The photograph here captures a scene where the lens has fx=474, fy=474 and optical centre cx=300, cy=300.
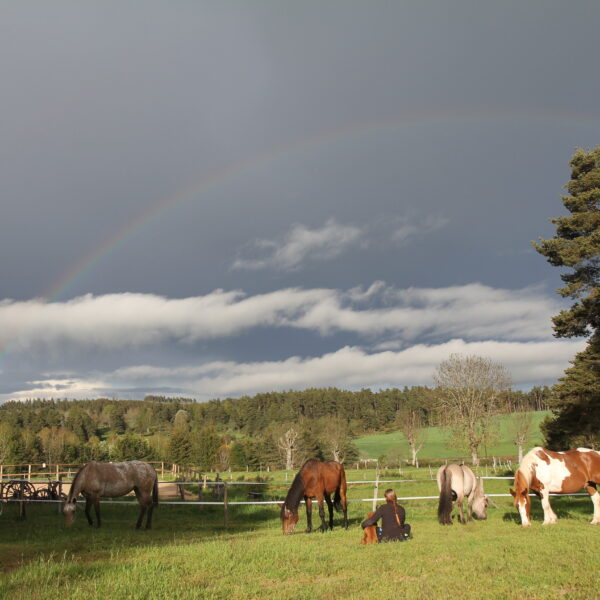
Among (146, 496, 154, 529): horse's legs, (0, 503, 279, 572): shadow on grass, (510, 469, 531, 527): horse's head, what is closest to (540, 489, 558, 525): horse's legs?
(510, 469, 531, 527): horse's head

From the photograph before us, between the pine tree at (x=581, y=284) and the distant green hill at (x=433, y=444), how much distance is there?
44835 millimetres

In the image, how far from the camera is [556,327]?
24656 millimetres

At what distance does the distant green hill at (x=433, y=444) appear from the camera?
8004cm

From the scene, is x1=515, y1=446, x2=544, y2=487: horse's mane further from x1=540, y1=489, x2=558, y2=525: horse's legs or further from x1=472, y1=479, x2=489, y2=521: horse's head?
x1=472, y1=479, x2=489, y2=521: horse's head

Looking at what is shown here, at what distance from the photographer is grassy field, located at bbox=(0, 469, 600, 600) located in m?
5.87

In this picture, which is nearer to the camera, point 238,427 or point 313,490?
point 313,490

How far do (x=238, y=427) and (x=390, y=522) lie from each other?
523ft

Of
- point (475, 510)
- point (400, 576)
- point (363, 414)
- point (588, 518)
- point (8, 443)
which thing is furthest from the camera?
point (363, 414)

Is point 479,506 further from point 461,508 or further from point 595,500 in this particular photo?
point 595,500

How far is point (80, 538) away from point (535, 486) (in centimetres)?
1158

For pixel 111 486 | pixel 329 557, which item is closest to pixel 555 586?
pixel 329 557

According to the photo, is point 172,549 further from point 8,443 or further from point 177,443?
point 8,443

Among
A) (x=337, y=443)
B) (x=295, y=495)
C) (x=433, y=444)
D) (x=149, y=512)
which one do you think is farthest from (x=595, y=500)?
(x=433, y=444)

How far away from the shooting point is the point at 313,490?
1286 cm
